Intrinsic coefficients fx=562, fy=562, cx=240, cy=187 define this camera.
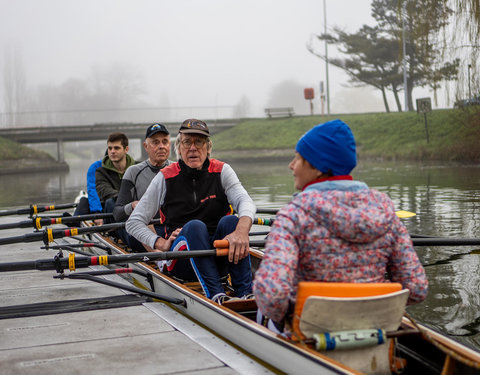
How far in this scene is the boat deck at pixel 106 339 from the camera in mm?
3496

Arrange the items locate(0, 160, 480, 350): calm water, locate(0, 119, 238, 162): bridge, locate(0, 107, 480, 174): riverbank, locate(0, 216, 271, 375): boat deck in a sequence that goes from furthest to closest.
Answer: locate(0, 119, 238, 162): bridge
locate(0, 107, 480, 174): riverbank
locate(0, 160, 480, 350): calm water
locate(0, 216, 271, 375): boat deck

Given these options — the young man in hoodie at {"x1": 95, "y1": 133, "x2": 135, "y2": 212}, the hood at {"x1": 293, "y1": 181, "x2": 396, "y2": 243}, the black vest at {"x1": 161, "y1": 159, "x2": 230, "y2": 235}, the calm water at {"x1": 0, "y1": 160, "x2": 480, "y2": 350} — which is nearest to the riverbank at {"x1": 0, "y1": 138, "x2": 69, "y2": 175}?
the calm water at {"x1": 0, "y1": 160, "x2": 480, "y2": 350}

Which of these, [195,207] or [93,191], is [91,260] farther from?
[93,191]

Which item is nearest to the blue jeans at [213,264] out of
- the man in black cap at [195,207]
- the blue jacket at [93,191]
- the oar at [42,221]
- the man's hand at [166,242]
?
the man in black cap at [195,207]

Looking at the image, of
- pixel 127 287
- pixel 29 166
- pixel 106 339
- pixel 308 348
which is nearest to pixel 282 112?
pixel 29 166

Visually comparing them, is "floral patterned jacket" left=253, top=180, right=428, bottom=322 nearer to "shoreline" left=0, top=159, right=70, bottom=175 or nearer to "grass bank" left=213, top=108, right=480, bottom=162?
"grass bank" left=213, top=108, right=480, bottom=162

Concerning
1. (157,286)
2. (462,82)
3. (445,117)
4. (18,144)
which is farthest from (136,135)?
(157,286)

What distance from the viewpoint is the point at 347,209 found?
2.57m

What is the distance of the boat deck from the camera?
3.50 m

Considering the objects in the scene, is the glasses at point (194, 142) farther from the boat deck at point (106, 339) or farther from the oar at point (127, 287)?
the boat deck at point (106, 339)

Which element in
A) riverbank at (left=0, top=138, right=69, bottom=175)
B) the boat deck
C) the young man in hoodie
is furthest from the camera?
riverbank at (left=0, top=138, right=69, bottom=175)

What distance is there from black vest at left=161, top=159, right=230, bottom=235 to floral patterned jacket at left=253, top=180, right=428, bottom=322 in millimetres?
Answer: 2275

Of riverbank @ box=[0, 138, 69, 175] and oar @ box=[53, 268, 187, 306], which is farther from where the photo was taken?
riverbank @ box=[0, 138, 69, 175]

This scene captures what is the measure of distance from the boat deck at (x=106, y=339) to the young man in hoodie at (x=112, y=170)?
2.53 metres
